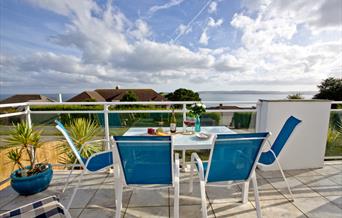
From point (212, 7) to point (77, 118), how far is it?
13.6 ft

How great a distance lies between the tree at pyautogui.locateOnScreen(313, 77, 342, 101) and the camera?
58.1 feet

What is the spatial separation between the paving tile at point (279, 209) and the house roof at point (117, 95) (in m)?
33.7

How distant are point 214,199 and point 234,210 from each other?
284 mm

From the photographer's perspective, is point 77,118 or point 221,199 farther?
point 77,118

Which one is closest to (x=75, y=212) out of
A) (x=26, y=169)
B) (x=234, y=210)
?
(x=26, y=169)

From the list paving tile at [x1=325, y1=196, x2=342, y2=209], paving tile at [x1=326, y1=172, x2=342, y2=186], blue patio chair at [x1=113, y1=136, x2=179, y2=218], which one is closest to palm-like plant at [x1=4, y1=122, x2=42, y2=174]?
blue patio chair at [x1=113, y1=136, x2=179, y2=218]

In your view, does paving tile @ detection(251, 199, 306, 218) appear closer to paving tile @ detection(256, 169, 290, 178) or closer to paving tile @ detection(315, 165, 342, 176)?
paving tile @ detection(256, 169, 290, 178)

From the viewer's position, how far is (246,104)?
10.2 feet

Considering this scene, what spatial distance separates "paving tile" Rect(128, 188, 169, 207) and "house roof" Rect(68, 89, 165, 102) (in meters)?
33.4

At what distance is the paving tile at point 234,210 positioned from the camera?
191 cm

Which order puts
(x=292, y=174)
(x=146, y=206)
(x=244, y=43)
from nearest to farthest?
(x=146, y=206) < (x=292, y=174) < (x=244, y=43)

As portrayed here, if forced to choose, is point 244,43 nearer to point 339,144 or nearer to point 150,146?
point 339,144

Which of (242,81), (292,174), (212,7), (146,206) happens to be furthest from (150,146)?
(242,81)

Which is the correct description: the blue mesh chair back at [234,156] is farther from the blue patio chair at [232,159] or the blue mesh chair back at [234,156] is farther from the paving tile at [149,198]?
the paving tile at [149,198]
